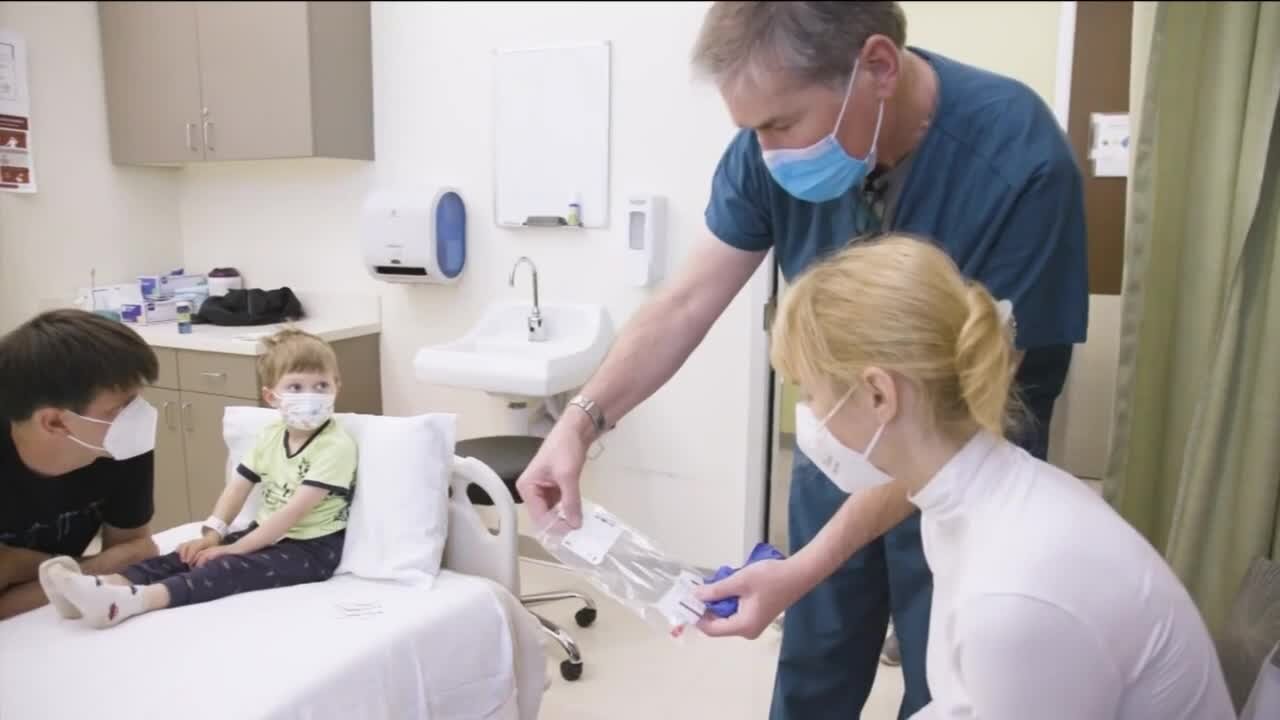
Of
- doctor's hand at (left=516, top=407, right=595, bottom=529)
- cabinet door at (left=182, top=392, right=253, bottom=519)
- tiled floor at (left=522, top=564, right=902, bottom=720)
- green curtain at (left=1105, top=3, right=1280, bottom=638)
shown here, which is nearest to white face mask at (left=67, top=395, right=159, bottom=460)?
cabinet door at (left=182, top=392, right=253, bottom=519)

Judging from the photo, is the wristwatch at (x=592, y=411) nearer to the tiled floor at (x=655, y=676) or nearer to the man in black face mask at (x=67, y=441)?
the man in black face mask at (x=67, y=441)

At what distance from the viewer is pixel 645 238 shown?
2.30m

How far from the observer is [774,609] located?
89 cm

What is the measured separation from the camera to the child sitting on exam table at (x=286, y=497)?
1360 mm

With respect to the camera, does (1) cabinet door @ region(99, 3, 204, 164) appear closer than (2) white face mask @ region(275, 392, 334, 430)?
No

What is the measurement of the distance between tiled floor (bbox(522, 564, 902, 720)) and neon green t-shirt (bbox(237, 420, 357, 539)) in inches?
19.3

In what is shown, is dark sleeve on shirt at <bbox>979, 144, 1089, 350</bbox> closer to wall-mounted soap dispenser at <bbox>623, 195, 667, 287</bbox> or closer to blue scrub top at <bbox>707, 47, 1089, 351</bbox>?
blue scrub top at <bbox>707, 47, 1089, 351</bbox>

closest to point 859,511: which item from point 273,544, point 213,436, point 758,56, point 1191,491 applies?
point 758,56

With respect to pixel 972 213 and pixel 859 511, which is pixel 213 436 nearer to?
pixel 859 511

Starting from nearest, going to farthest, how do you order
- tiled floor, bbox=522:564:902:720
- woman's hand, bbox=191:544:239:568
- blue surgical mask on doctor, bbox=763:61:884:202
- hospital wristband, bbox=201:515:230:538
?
blue surgical mask on doctor, bbox=763:61:884:202
woman's hand, bbox=191:544:239:568
hospital wristband, bbox=201:515:230:538
tiled floor, bbox=522:564:902:720

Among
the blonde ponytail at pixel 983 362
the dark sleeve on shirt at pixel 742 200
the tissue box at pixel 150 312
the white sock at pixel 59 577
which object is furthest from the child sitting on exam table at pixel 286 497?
the blonde ponytail at pixel 983 362

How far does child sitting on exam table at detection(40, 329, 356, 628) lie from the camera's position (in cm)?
136

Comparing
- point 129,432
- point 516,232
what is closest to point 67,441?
point 129,432

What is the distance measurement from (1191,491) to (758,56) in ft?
3.56
